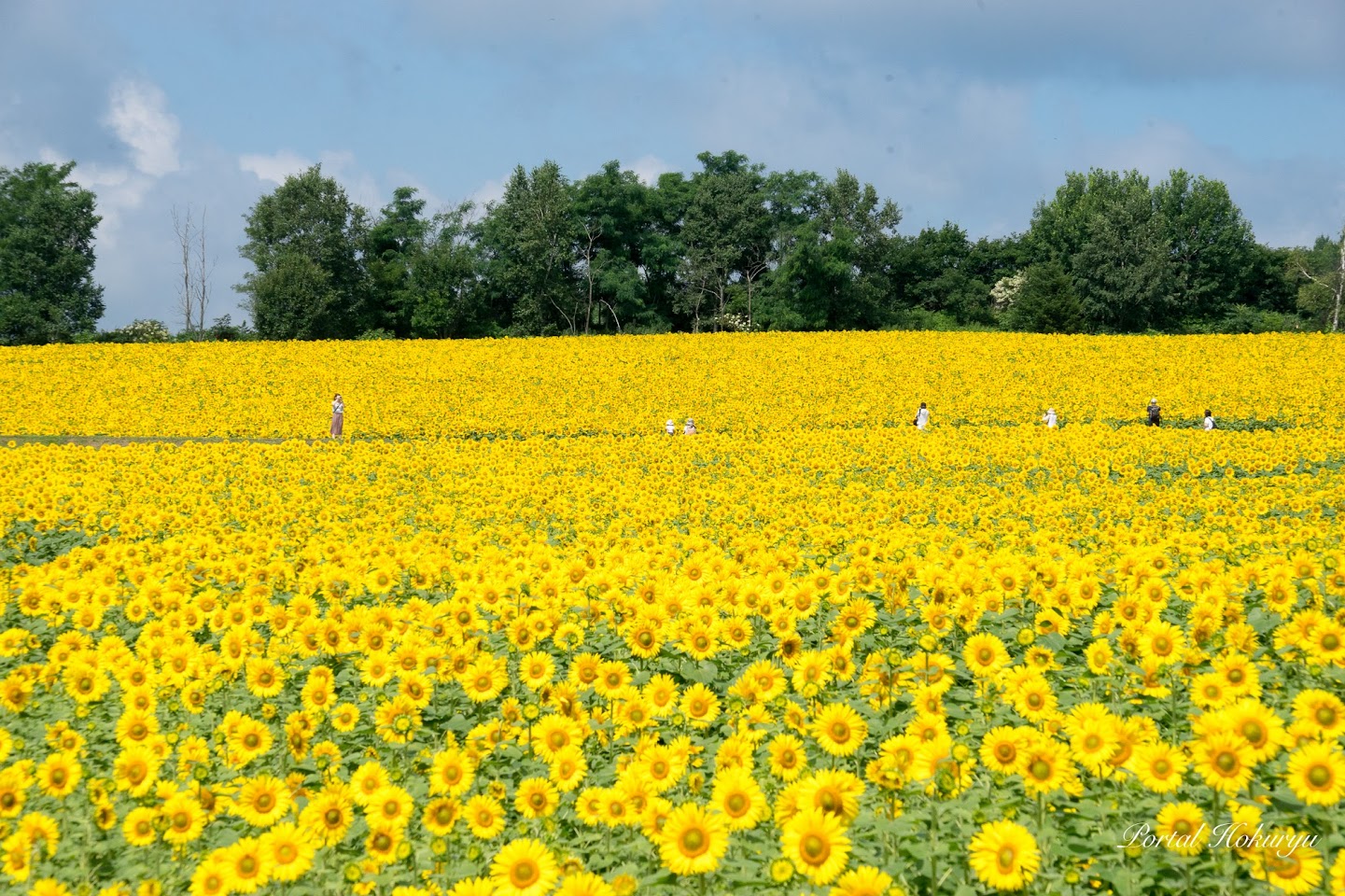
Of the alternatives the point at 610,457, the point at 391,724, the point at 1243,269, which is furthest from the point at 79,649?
the point at 1243,269

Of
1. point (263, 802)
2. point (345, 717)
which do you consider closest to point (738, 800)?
point (263, 802)

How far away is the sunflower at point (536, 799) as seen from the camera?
432cm

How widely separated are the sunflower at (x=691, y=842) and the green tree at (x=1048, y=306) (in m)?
62.0

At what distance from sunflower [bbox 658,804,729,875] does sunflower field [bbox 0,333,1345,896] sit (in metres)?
0.01

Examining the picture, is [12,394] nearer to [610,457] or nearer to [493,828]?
[610,457]

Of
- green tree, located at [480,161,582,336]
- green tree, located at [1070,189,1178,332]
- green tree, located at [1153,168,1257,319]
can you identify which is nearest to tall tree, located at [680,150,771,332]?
green tree, located at [480,161,582,336]

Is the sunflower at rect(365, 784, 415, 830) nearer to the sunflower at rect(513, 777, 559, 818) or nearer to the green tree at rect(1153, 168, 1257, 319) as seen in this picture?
the sunflower at rect(513, 777, 559, 818)

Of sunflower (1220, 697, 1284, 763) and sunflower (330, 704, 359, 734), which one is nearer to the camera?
sunflower (1220, 697, 1284, 763)

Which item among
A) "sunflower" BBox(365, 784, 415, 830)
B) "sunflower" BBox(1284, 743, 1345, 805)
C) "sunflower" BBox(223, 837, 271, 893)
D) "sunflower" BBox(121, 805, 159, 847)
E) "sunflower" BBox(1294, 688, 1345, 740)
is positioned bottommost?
"sunflower" BBox(121, 805, 159, 847)

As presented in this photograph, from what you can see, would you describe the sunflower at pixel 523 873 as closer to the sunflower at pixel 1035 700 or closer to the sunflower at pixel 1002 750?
the sunflower at pixel 1002 750

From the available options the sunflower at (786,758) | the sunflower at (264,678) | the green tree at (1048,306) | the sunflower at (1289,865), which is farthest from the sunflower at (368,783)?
the green tree at (1048,306)

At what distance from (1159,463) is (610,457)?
35.4 feet

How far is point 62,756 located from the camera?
4754 millimetres

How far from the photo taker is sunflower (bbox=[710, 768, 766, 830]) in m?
3.91
